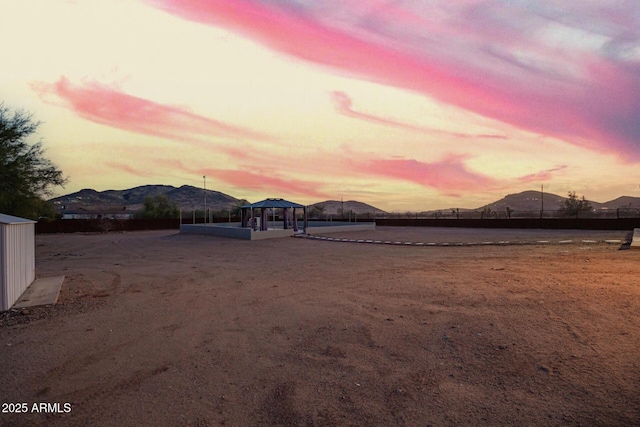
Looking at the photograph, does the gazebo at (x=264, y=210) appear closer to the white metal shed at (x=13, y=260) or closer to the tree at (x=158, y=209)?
the white metal shed at (x=13, y=260)

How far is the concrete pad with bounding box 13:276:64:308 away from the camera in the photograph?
302 inches

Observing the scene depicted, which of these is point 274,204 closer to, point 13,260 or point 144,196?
point 13,260

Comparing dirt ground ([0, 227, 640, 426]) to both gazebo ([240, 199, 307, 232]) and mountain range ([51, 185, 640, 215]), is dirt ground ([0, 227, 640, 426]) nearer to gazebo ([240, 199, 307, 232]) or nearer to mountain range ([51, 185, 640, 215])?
gazebo ([240, 199, 307, 232])

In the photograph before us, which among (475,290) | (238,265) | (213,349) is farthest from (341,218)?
(213,349)

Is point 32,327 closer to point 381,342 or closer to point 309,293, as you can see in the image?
point 309,293

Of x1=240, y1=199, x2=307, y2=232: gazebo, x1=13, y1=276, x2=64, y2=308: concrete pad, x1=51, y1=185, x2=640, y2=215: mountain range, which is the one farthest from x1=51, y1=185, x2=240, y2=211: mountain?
x1=13, y1=276, x2=64, y2=308: concrete pad

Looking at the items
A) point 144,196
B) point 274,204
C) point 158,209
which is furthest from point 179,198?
point 274,204

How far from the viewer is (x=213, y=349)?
5090mm

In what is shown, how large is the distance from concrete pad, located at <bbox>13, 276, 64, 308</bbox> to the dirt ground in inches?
10.5

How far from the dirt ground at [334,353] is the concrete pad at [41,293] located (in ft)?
0.88

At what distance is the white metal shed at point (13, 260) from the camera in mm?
6910

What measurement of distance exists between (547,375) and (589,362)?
0.70m

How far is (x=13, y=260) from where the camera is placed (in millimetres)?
7512

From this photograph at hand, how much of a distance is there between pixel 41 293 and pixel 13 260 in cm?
130
